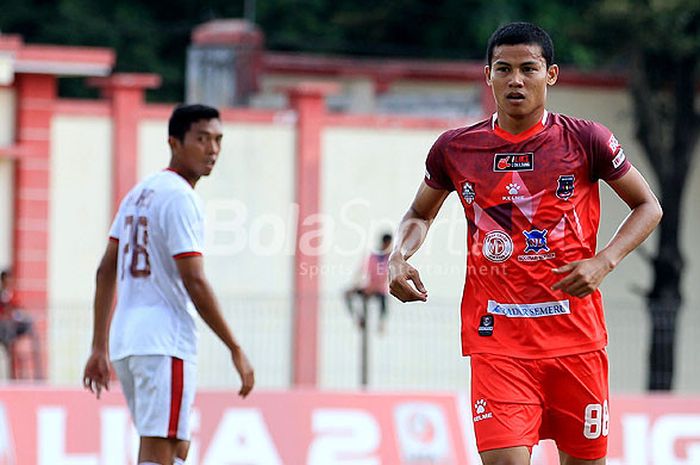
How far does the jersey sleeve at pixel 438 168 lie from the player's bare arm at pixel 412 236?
28 mm

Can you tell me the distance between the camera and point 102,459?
39.5 feet

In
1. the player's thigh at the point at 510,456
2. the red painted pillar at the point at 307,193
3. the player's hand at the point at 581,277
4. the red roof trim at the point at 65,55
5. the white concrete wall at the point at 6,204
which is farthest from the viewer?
the red painted pillar at the point at 307,193

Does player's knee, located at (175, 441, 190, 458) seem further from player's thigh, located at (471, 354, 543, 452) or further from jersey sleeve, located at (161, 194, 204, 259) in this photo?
player's thigh, located at (471, 354, 543, 452)

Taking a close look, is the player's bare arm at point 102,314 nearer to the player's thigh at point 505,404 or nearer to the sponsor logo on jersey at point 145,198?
the sponsor logo on jersey at point 145,198

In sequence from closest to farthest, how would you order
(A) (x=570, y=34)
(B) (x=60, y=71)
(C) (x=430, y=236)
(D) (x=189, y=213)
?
1. (D) (x=189, y=213)
2. (C) (x=430, y=236)
3. (B) (x=60, y=71)
4. (A) (x=570, y=34)

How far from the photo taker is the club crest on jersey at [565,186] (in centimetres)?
664

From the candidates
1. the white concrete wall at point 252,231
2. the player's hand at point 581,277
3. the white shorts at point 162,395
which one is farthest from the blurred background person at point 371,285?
the player's hand at point 581,277

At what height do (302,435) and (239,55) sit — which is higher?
(239,55)

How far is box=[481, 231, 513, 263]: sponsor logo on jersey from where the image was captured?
6.66 meters

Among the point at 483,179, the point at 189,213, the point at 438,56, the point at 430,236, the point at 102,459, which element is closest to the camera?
the point at 483,179

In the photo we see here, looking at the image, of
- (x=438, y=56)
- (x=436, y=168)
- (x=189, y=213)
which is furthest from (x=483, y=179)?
(x=438, y=56)

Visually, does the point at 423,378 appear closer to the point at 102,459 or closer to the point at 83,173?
the point at 83,173

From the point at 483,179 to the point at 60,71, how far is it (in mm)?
15123

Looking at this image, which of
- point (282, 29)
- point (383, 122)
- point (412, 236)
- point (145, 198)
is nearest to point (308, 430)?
point (145, 198)
